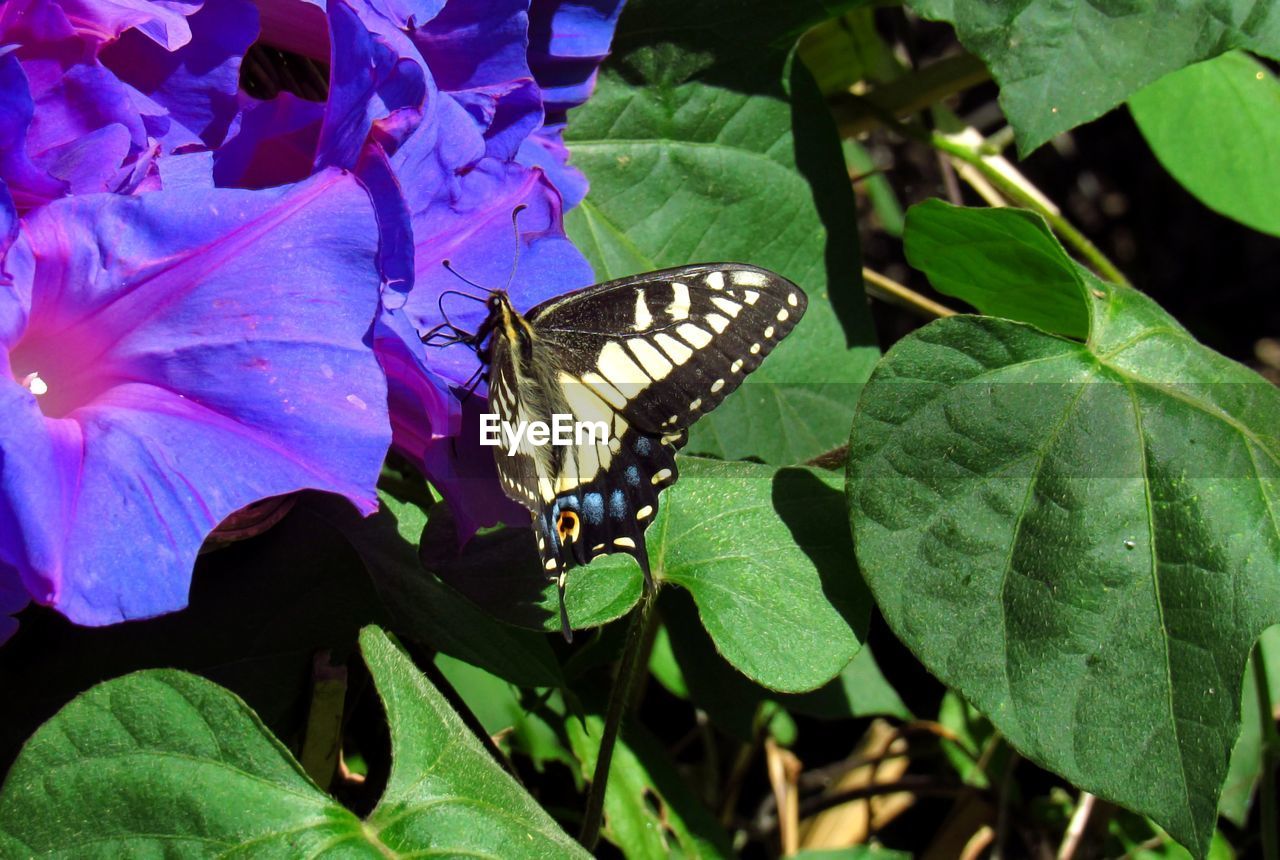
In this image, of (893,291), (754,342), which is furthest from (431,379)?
(893,291)

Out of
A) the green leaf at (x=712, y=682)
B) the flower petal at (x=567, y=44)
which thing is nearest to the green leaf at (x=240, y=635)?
the flower petal at (x=567, y=44)

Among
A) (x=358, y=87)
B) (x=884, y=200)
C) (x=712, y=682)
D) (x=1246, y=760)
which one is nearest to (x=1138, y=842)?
(x=1246, y=760)

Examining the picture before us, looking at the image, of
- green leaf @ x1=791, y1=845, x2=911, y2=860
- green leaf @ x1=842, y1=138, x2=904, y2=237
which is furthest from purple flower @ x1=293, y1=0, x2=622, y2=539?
green leaf @ x1=842, y1=138, x2=904, y2=237

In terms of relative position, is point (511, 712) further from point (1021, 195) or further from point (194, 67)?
point (1021, 195)

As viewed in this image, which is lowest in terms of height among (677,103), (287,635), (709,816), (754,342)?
(709,816)

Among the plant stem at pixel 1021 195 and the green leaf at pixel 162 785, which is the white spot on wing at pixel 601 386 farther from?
the plant stem at pixel 1021 195

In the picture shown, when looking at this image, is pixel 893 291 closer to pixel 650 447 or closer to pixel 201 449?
pixel 650 447
